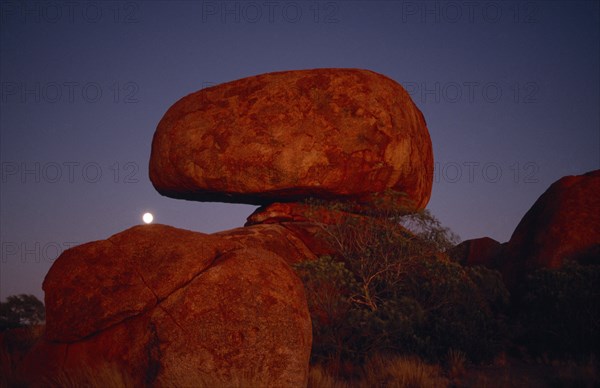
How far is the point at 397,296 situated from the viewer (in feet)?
36.8

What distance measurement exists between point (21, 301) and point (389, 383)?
14.9 m

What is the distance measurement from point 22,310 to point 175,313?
1396cm

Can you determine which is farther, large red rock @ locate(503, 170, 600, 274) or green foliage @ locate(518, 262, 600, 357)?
large red rock @ locate(503, 170, 600, 274)

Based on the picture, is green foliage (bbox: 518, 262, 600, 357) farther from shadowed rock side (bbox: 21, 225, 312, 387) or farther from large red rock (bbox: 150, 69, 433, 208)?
shadowed rock side (bbox: 21, 225, 312, 387)

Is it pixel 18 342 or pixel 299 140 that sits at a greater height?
pixel 299 140

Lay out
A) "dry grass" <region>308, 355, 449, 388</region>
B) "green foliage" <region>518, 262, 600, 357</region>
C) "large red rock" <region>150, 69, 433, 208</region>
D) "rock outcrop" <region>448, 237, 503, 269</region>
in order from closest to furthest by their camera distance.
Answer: "dry grass" <region>308, 355, 449, 388</region> → "green foliage" <region>518, 262, 600, 357</region> → "large red rock" <region>150, 69, 433, 208</region> → "rock outcrop" <region>448, 237, 503, 269</region>

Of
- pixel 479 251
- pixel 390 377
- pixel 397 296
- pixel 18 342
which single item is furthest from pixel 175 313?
pixel 479 251

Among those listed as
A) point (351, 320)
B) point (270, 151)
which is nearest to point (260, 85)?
point (270, 151)

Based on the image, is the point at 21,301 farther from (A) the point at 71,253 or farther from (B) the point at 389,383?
(B) the point at 389,383

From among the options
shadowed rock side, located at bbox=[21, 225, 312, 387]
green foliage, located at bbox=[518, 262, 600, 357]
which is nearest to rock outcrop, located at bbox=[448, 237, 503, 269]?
green foliage, located at bbox=[518, 262, 600, 357]

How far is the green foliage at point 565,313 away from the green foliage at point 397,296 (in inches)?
28.1

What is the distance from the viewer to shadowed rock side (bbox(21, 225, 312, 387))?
617cm

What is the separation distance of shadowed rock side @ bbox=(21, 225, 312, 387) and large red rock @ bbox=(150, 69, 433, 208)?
21.4 ft

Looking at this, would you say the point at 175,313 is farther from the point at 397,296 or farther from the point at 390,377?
the point at 397,296
